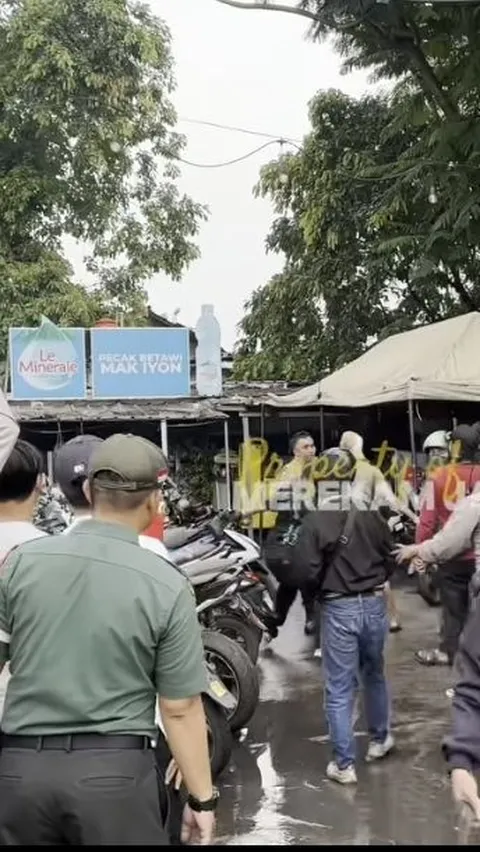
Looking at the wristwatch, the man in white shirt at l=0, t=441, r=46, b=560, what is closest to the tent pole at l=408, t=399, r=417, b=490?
the man in white shirt at l=0, t=441, r=46, b=560

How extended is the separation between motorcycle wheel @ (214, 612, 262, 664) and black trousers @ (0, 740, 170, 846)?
384 cm

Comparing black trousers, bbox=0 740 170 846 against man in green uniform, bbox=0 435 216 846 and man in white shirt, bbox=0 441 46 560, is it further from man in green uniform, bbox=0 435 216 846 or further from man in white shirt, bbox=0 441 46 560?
man in white shirt, bbox=0 441 46 560

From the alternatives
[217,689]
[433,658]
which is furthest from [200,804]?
[433,658]

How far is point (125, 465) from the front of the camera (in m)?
2.46

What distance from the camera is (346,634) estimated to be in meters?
4.89

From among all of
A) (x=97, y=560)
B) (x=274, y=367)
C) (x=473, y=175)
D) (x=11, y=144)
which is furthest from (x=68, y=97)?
(x=97, y=560)

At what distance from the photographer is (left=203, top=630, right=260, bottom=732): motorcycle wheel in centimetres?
529

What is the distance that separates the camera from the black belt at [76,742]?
2258 millimetres

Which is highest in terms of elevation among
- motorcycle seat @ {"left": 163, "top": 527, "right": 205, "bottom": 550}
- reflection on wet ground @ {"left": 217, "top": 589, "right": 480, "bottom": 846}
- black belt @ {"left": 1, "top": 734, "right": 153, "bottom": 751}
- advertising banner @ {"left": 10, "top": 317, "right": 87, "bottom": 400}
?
advertising banner @ {"left": 10, "top": 317, "right": 87, "bottom": 400}

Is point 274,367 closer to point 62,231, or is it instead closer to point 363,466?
point 62,231

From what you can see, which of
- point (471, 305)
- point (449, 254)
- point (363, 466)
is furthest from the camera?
point (471, 305)

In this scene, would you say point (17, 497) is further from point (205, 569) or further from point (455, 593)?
point (455, 593)

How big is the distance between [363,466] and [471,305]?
33.2 feet

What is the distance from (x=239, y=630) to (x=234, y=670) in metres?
0.98
